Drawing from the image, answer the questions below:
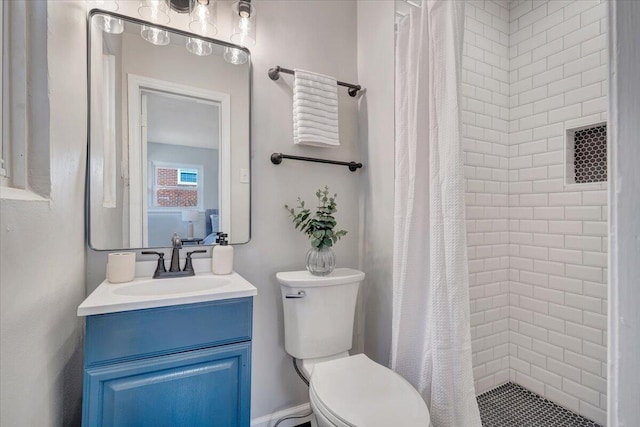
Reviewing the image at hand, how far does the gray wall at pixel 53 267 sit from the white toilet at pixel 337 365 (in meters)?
0.85

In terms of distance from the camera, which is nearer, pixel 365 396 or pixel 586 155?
pixel 365 396

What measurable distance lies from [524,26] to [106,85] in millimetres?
2589

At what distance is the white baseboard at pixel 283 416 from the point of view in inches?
64.1

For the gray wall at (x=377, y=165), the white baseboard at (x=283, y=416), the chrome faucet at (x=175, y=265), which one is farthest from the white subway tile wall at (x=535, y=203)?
the chrome faucet at (x=175, y=265)

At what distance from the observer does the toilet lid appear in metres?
1.04

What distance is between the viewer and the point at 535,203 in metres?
2.03

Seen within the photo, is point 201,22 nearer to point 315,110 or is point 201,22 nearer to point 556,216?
point 315,110

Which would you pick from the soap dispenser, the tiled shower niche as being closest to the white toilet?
the soap dispenser

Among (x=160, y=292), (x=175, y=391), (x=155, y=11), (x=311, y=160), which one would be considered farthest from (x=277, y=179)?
(x=175, y=391)

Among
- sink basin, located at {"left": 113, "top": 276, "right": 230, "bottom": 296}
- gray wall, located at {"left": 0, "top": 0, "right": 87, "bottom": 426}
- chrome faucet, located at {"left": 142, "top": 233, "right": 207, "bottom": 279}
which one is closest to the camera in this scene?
gray wall, located at {"left": 0, "top": 0, "right": 87, "bottom": 426}

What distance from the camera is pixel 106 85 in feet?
4.50

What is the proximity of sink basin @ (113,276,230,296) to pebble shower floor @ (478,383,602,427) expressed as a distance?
1693mm

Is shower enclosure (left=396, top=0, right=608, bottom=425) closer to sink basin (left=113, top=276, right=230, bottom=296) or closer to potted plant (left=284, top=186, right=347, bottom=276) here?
potted plant (left=284, top=186, right=347, bottom=276)

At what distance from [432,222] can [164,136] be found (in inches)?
51.6
